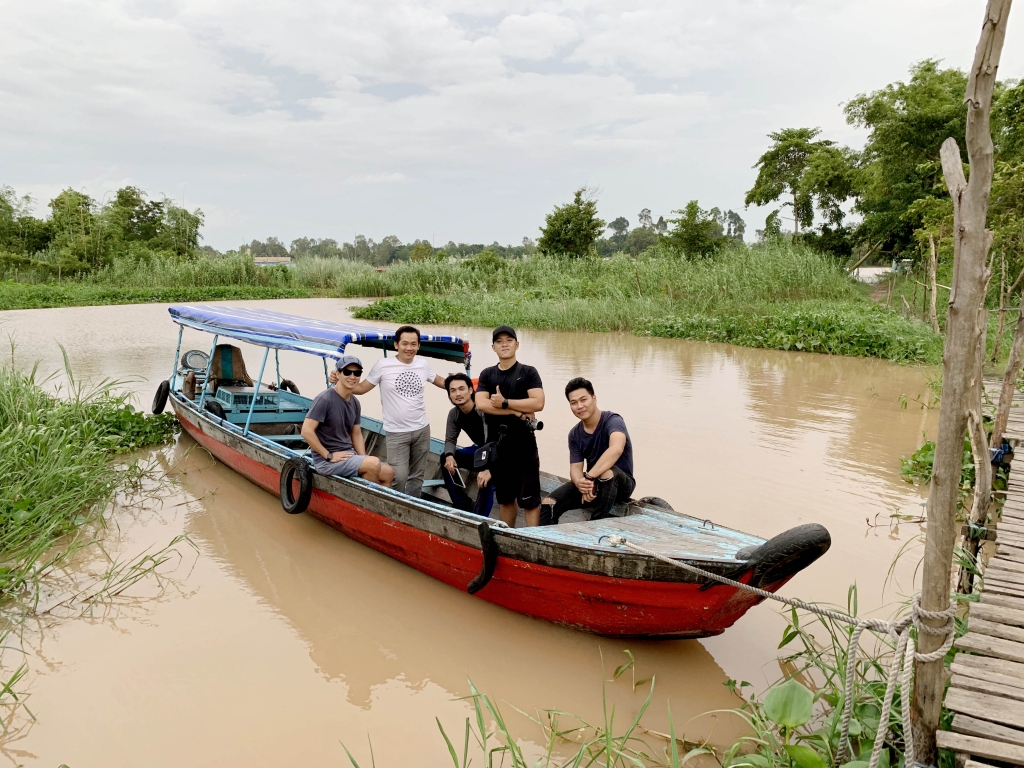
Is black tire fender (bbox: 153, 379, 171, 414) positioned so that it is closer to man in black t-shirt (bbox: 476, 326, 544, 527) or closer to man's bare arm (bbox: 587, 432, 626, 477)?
man in black t-shirt (bbox: 476, 326, 544, 527)

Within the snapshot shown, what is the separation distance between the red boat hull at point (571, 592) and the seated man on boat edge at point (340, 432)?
287mm

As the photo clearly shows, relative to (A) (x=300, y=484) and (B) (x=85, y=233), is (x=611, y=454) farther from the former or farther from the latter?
(B) (x=85, y=233)

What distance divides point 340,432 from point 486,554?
2.10m

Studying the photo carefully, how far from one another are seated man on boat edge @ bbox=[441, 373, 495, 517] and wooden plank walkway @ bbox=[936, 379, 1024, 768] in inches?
125

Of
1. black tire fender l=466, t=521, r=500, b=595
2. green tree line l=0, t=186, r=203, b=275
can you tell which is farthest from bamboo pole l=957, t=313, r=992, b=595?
green tree line l=0, t=186, r=203, b=275

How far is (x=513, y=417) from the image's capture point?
16.4 feet

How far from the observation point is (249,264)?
3189 centimetres

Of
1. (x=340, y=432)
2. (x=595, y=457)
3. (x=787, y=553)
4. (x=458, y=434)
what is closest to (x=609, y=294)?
(x=340, y=432)

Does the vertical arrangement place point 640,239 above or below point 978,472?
above

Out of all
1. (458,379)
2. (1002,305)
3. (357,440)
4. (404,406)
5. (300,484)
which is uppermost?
(1002,305)

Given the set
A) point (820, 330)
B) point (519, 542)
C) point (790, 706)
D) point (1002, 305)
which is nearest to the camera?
point (790, 706)

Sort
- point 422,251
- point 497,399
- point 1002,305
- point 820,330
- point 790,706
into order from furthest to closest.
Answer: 1. point 422,251
2. point 820,330
3. point 1002,305
4. point 497,399
5. point 790,706

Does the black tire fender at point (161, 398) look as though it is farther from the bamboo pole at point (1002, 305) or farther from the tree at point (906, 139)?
the tree at point (906, 139)

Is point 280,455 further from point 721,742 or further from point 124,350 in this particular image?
point 124,350
